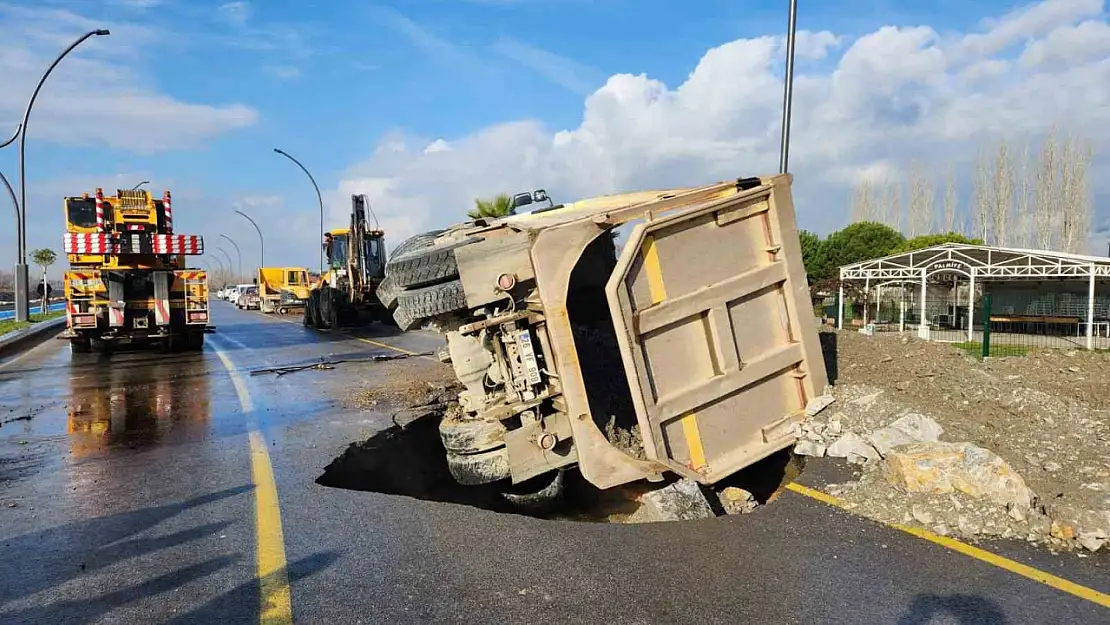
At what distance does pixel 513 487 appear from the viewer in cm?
576

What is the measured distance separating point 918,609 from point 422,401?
6.48m

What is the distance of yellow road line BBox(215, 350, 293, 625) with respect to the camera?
339 centimetres

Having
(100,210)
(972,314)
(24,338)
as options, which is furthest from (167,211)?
(972,314)

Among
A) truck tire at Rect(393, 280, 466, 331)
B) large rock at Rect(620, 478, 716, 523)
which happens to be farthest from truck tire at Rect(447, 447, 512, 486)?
truck tire at Rect(393, 280, 466, 331)

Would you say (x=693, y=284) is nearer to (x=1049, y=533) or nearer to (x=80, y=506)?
(x=1049, y=533)

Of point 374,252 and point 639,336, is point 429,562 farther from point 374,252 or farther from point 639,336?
point 374,252

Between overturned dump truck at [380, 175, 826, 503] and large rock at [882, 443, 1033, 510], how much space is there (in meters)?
1.01

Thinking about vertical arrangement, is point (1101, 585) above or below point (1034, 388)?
below

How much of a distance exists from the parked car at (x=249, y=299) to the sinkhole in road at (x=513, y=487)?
42.5 metres

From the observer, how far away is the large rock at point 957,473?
4391 millimetres

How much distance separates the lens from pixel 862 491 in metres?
4.81

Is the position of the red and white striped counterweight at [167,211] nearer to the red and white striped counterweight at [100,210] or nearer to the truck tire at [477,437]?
the red and white striped counterweight at [100,210]

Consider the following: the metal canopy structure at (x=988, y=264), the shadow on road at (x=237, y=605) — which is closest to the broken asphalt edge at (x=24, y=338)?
the shadow on road at (x=237, y=605)

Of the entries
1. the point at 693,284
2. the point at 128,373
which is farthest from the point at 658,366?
the point at 128,373
